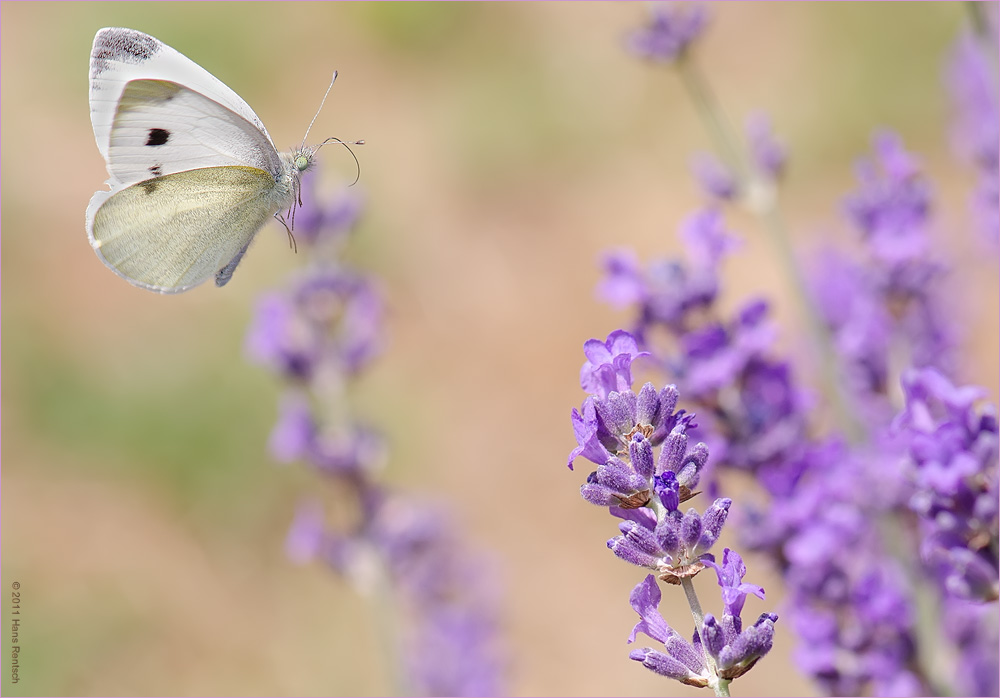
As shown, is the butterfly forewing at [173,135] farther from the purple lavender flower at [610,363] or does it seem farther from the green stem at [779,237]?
the purple lavender flower at [610,363]

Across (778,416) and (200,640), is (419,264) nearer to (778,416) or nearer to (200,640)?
(200,640)

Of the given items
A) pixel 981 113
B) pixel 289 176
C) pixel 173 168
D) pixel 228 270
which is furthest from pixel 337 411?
pixel 981 113

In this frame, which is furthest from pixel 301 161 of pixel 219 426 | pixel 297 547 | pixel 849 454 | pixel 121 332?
pixel 121 332

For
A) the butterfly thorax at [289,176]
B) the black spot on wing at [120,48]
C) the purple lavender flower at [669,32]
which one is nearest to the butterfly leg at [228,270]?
the butterfly thorax at [289,176]

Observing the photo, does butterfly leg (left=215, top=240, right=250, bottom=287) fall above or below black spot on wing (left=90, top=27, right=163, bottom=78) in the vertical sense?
below

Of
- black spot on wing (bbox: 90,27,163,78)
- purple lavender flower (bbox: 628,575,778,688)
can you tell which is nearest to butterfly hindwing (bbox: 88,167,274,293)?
black spot on wing (bbox: 90,27,163,78)

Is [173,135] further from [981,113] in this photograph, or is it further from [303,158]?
[981,113]

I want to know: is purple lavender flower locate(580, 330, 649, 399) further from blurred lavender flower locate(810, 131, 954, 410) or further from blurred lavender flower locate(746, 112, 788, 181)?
blurred lavender flower locate(746, 112, 788, 181)
